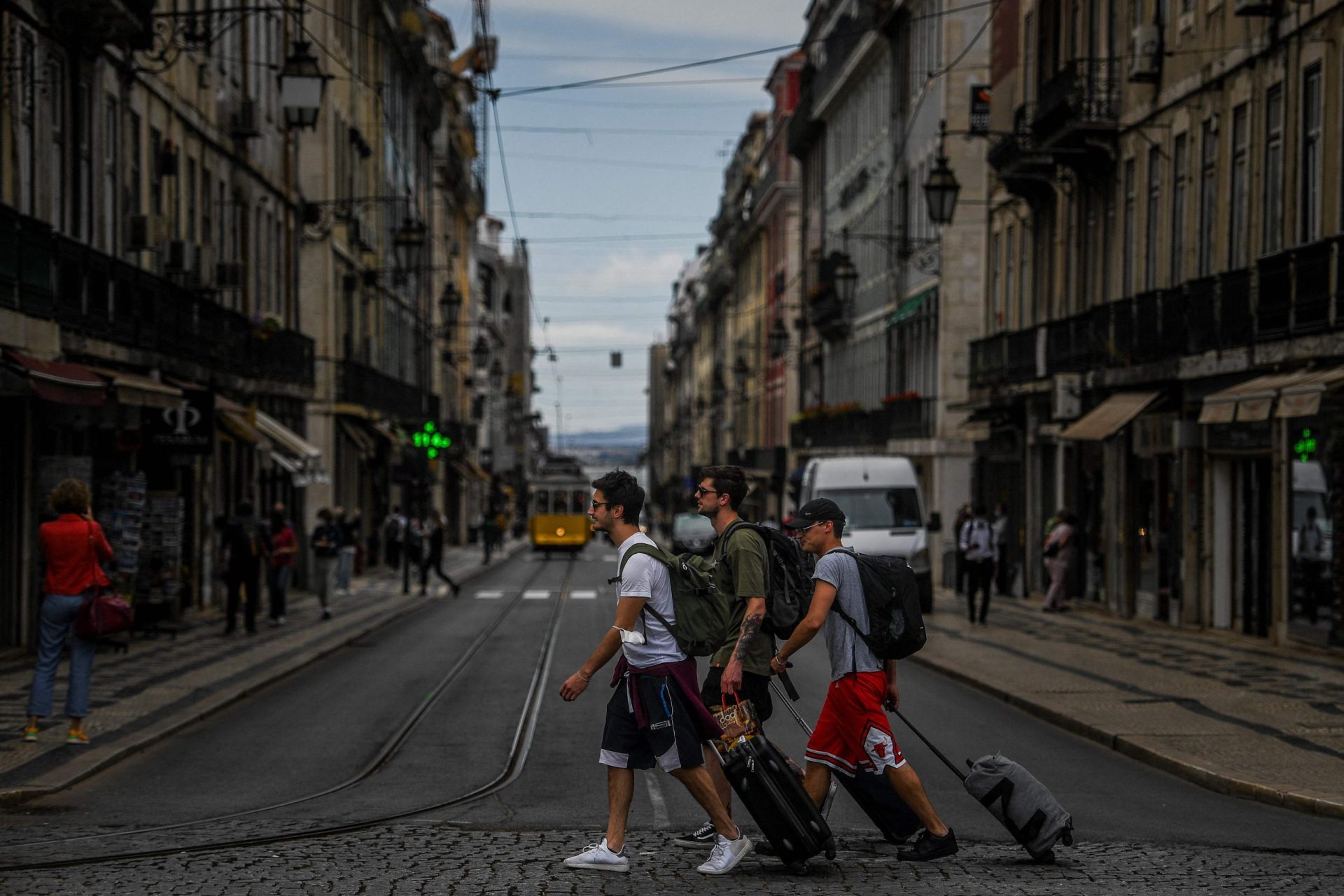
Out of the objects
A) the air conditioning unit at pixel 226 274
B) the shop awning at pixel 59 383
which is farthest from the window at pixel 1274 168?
the air conditioning unit at pixel 226 274

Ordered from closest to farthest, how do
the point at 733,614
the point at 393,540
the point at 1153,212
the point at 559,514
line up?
the point at 733,614, the point at 1153,212, the point at 393,540, the point at 559,514

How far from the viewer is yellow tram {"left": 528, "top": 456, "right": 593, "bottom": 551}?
7019 centimetres

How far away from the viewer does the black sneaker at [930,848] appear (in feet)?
28.8

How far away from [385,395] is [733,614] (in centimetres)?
4293

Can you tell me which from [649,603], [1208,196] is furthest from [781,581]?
[1208,196]

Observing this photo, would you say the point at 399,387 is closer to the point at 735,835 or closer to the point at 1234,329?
the point at 1234,329

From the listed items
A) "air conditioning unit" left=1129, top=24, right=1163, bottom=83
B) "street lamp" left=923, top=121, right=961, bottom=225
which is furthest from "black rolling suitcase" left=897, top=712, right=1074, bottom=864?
"street lamp" left=923, top=121, right=961, bottom=225

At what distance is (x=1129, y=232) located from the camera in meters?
30.0

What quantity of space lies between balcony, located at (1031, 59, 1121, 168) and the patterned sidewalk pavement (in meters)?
7.81

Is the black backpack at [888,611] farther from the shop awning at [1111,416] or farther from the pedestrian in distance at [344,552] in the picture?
the pedestrian in distance at [344,552]

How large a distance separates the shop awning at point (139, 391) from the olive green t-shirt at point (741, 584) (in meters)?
12.6

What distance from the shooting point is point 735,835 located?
28.1 ft

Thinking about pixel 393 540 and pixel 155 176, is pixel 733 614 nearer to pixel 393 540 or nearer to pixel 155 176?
pixel 155 176

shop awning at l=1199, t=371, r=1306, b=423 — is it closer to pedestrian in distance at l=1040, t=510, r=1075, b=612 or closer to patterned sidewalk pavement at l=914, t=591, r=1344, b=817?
→ patterned sidewalk pavement at l=914, t=591, r=1344, b=817
